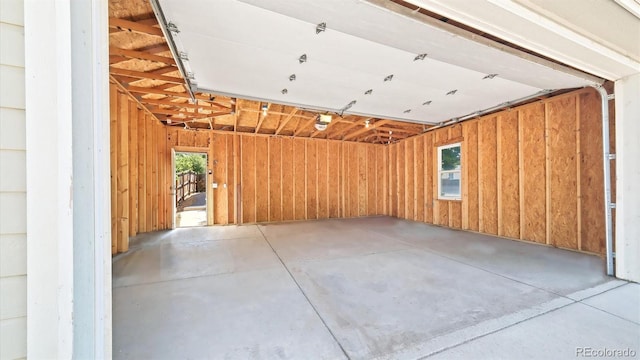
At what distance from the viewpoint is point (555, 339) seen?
62.3 inches

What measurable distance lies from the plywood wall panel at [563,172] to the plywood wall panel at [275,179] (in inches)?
241

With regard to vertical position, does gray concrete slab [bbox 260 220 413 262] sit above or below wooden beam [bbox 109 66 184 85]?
below

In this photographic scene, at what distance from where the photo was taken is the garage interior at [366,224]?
1678 millimetres

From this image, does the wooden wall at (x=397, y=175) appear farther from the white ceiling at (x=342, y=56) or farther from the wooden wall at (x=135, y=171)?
the white ceiling at (x=342, y=56)

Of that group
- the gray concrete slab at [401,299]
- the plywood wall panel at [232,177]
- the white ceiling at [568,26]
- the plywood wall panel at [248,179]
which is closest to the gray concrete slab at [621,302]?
the gray concrete slab at [401,299]

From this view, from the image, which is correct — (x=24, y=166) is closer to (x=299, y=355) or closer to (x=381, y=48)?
(x=299, y=355)

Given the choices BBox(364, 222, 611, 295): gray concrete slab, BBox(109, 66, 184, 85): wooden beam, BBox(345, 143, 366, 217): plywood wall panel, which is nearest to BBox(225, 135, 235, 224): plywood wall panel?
BBox(109, 66, 184, 85): wooden beam

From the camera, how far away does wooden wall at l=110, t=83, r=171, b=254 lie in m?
3.62

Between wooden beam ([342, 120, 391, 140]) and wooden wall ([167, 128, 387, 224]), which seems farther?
wooden wall ([167, 128, 387, 224])

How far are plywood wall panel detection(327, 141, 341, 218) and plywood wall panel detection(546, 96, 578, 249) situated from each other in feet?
16.5

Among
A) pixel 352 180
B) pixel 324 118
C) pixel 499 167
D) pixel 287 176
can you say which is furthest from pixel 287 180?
pixel 499 167

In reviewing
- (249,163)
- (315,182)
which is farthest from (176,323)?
(315,182)

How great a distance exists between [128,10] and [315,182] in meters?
5.58

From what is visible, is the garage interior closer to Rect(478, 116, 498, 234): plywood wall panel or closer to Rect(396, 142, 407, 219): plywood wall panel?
Rect(478, 116, 498, 234): plywood wall panel
